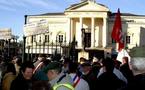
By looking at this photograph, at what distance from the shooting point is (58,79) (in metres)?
7.63

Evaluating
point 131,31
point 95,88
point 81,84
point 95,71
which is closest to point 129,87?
point 81,84

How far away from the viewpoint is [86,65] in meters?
11.1

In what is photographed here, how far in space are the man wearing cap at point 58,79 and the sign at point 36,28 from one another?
233 inches

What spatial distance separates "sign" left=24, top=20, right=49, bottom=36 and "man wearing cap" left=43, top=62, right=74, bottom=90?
591 centimetres

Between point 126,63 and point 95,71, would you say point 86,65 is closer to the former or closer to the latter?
point 95,71

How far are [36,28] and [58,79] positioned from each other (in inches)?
254

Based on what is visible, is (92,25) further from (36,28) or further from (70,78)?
(70,78)

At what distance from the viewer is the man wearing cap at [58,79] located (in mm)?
7188

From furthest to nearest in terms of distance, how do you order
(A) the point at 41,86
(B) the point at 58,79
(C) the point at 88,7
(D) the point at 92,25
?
1. (D) the point at 92,25
2. (C) the point at 88,7
3. (B) the point at 58,79
4. (A) the point at 41,86

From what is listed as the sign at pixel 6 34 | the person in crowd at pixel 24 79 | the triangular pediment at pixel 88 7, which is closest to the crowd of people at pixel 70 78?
the person in crowd at pixel 24 79

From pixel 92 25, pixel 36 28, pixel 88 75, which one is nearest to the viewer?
pixel 88 75

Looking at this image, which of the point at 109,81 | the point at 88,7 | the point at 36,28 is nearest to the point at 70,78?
the point at 109,81

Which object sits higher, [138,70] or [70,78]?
[70,78]

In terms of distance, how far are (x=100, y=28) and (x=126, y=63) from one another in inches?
3129
